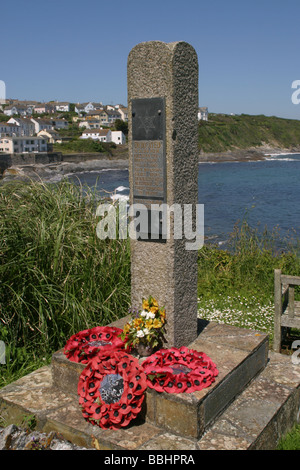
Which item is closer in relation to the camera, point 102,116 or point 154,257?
point 154,257

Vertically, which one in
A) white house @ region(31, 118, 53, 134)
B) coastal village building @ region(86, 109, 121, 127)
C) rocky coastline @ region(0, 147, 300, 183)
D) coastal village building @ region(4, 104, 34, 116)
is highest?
coastal village building @ region(4, 104, 34, 116)

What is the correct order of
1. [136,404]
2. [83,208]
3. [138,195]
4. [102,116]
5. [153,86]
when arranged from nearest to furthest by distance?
[136,404] < [153,86] < [138,195] < [83,208] < [102,116]

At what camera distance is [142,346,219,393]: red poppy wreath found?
2.93m

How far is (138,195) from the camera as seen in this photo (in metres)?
3.44

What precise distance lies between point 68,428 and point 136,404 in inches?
19.1

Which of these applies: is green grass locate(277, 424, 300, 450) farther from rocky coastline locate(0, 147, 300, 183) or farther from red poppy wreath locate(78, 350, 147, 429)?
rocky coastline locate(0, 147, 300, 183)

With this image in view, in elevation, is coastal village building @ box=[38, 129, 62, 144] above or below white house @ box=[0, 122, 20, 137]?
below

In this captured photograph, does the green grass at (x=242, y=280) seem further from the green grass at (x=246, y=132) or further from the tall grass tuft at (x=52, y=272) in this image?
the green grass at (x=246, y=132)

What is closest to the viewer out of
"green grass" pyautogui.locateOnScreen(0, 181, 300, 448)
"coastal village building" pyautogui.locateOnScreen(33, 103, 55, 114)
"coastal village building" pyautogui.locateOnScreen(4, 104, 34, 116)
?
"green grass" pyautogui.locateOnScreen(0, 181, 300, 448)

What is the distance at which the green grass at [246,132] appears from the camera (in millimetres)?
101875

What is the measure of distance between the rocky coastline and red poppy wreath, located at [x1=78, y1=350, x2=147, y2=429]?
36.9 meters

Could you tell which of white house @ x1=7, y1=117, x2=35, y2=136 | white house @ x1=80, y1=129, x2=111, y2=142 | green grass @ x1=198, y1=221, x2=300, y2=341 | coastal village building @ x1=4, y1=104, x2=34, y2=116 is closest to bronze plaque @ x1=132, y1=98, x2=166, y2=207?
green grass @ x1=198, y1=221, x2=300, y2=341
